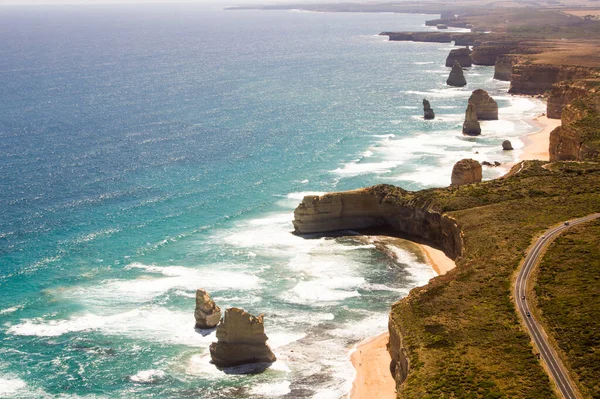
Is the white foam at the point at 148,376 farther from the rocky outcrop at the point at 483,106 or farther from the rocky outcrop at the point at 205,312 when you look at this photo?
the rocky outcrop at the point at 483,106

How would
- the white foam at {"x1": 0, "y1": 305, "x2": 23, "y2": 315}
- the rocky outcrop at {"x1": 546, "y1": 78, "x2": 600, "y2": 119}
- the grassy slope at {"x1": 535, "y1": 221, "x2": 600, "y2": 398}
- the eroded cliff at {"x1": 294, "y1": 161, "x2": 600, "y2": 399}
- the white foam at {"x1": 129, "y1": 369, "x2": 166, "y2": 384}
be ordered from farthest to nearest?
the rocky outcrop at {"x1": 546, "y1": 78, "x2": 600, "y2": 119} < the white foam at {"x1": 0, "y1": 305, "x2": 23, "y2": 315} < the white foam at {"x1": 129, "y1": 369, "x2": 166, "y2": 384} < the grassy slope at {"x1": 535, "y1": 221, "x2": 600, "y2": 398} < the eroded cliff at {"x1": 294, "y1": 161, "x2": 600, "y2": 399}

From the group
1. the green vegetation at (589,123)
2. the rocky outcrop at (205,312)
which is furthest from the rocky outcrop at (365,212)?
the green vegetation at (589,123)

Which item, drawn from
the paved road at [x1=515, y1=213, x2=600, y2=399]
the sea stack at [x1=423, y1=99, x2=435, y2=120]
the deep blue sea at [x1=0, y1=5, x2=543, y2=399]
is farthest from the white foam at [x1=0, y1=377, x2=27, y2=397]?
the sea stack at [x1=423, y1=99, x2=435, y2=120]

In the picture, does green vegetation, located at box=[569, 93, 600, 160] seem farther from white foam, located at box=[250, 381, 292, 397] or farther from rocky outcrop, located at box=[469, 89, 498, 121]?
white foam, located at box=[250, 381, 292, 397]

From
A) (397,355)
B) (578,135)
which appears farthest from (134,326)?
(578,135)

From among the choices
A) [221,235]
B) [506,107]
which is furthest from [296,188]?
[506,107]

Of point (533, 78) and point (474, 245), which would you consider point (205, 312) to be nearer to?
point (474, 245)
